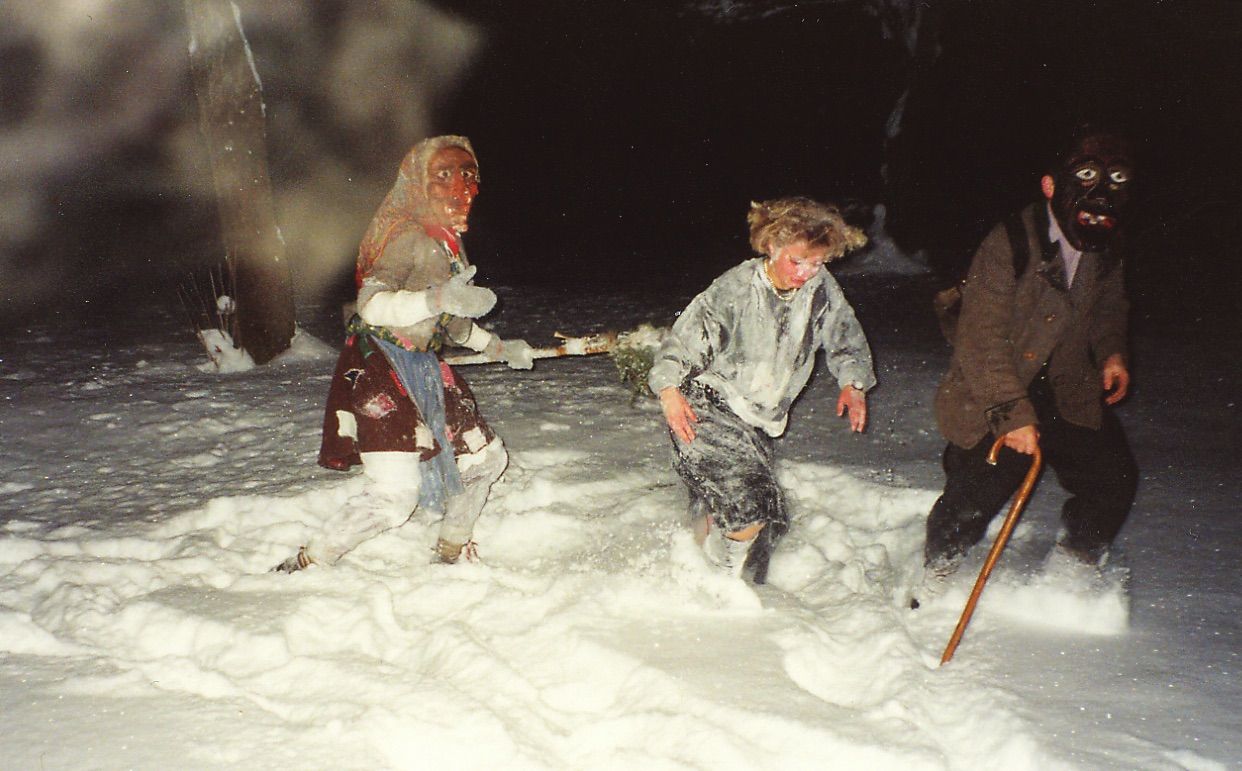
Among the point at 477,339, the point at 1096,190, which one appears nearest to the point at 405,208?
the point at 477,339

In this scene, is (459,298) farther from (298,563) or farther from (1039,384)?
(1039,384)

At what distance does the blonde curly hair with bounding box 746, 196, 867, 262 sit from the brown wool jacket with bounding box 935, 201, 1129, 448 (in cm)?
47

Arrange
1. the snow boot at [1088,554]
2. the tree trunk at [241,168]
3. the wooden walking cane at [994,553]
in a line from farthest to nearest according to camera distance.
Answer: the tree trunk at [241,168]
the snow boot at [1088,554]
the wooden walking cane at [994,553]

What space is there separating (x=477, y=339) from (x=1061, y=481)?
8.11 feet

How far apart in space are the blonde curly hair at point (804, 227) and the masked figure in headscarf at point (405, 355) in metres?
1.04

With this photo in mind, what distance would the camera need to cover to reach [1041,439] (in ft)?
9.59

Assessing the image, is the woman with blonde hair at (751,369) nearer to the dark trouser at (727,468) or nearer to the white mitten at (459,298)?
the dark trouser at (727,468)

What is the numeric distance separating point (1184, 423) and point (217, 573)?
18.9 ft

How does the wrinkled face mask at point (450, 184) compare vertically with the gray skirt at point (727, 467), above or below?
above

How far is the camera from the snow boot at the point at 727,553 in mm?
3100

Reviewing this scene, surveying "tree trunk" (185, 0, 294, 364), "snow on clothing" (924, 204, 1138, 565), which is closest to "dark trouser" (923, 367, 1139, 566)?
"snow on clothing" (924, 204, 1138, 565)

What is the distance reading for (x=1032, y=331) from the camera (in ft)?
9.12

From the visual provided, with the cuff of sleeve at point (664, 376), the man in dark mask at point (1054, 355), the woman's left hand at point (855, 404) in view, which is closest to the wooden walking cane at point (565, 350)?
the cuff of sleeve at point (664, 376)

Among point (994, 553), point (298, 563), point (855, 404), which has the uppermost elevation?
point (855, 404)
